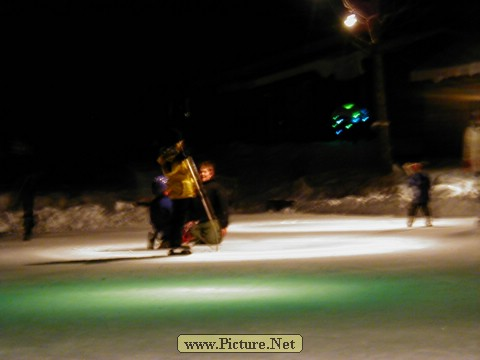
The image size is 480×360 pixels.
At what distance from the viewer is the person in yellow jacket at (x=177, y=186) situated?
13828 mm

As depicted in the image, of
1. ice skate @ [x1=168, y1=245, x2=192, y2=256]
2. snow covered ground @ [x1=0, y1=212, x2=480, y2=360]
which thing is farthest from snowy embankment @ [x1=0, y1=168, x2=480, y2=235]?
ice skate @ [x1=168, y1=245, x2=192, y2=256]

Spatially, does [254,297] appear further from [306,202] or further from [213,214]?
[306,202]

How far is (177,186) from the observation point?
1386 cm

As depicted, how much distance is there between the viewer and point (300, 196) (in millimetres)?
26172

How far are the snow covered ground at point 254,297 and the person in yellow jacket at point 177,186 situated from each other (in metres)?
0.45

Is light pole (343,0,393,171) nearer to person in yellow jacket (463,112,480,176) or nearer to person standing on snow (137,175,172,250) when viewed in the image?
person in yellow jacket (463,112,480,176)

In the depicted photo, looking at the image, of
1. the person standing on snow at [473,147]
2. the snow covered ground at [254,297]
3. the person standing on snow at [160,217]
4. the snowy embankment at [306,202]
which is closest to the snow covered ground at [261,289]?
the snow covered ground at [254,297]

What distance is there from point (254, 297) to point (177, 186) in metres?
4.73

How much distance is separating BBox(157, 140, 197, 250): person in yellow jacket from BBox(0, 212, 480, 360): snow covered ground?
0.45m

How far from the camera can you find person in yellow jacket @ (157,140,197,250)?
45.4ft

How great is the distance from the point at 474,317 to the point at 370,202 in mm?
15495

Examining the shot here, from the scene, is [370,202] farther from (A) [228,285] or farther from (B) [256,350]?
(B) [256,350]

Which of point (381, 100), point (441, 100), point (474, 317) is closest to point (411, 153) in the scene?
point (441, 100)

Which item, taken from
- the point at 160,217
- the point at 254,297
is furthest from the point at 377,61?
the point at 254,297
